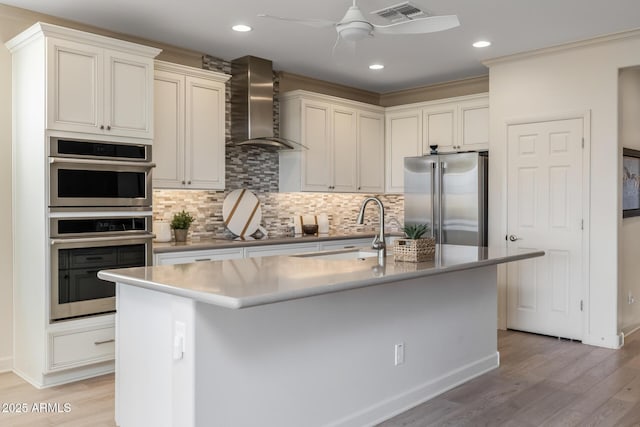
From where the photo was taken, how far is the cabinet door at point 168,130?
4.50m

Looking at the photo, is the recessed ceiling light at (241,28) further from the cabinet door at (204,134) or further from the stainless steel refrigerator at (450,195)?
the stainless steel refrigerator at (450,195)

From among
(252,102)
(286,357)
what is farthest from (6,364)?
(252,102)

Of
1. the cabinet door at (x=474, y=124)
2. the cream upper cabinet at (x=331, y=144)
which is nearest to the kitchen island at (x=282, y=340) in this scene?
the cabinet door at (x=474, y=124)

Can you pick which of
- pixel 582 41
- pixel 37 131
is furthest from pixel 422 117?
pixel 37 131

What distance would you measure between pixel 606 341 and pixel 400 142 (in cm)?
306

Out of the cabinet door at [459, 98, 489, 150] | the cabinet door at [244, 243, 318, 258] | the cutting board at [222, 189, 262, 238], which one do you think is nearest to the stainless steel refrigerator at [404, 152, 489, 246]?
the cabinet door at [459, 98, 489, 150]

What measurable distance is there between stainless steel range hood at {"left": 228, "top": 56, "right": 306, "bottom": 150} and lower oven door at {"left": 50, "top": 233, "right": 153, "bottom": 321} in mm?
1597

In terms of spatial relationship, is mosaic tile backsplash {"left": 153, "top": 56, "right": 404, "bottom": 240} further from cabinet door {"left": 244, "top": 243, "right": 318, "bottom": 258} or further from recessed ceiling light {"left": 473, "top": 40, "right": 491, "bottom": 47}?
recessed ceiling light {"left": 473, "top": 40, "right": 491, "bottom": 47}

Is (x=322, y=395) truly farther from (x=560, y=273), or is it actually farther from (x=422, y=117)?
(x=422, y=117)

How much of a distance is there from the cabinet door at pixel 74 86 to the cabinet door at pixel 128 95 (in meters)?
0.07

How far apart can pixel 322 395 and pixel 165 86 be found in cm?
299

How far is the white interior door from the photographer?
4.79m

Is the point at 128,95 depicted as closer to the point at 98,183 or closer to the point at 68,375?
the point at 98,183

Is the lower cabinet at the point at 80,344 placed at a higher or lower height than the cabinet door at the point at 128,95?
lower
